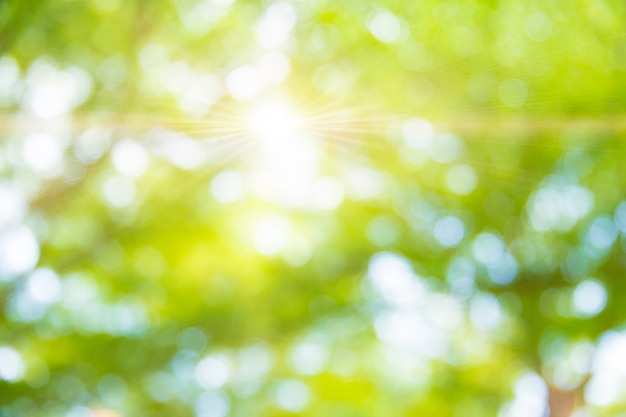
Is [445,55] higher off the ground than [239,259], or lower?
higher

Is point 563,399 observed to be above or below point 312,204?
below

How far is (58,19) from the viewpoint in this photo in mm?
3141

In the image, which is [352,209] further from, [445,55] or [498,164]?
[445,55]

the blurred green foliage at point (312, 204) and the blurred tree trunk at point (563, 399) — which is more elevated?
the blurred green foliage at point (312, 204)

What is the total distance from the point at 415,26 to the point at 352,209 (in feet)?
5.07

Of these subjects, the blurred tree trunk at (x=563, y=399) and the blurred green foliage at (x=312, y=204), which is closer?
the blurred green foliage at (x=312, y=204)

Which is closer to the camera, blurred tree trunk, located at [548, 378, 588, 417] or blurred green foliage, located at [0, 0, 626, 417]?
blurred green foliage, located at [0, 0, 626, 417]

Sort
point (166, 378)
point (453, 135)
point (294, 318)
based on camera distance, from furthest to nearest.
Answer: point (166, 378)
point (294, 318)
point (453, 135)

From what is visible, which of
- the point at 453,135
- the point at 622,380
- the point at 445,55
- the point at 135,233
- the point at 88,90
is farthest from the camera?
the point at 622,380

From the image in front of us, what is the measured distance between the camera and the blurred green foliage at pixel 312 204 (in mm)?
3006

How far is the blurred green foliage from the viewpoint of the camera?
3.01m

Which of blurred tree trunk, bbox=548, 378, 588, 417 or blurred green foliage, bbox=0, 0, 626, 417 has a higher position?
blurred green foliage, bbox=0, 0, 626, 417

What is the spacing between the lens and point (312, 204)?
4.10 metres

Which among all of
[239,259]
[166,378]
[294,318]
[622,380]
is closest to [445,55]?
[239,259]
